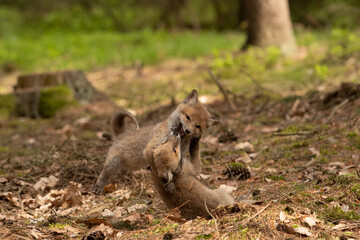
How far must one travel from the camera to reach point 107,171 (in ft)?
19.1

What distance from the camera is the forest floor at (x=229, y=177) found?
12.8ft

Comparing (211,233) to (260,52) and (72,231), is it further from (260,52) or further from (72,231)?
(260,52)

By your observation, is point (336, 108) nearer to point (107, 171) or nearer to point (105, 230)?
point (107, 171)

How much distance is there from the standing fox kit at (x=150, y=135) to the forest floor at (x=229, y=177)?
25cm

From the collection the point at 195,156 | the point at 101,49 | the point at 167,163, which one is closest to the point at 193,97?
the point at 195,156

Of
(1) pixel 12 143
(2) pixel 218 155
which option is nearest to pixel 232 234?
(2) pixel 218 155

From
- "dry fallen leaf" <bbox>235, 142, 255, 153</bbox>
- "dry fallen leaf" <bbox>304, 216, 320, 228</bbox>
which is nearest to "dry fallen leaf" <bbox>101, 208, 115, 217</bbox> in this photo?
"dry fallen leaf" <bbox>304, 216, 320, 228</bbox>

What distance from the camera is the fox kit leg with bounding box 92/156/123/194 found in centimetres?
573

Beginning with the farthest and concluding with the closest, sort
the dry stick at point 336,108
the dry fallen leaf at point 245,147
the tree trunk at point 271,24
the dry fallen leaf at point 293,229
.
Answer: the tree trunk at point 271,24, the dry stick at point 336,108, the dry fallen leaf at point 245,147, the dry fallen leaf at point 293,229

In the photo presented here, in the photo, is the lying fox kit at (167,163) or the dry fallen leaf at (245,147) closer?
the lying fox kit at (167,163)

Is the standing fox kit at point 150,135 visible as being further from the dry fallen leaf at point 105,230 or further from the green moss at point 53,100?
the green moss at point 53,100

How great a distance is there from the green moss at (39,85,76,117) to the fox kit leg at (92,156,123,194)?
4.82m

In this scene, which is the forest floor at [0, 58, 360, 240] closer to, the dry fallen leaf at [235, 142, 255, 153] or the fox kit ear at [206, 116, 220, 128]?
the dry fallen leaf at [235, 142, 255, 153]

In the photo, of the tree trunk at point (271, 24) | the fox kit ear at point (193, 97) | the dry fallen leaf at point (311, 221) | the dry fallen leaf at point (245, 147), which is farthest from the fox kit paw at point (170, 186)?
the tree trunk at point (271, 24)
